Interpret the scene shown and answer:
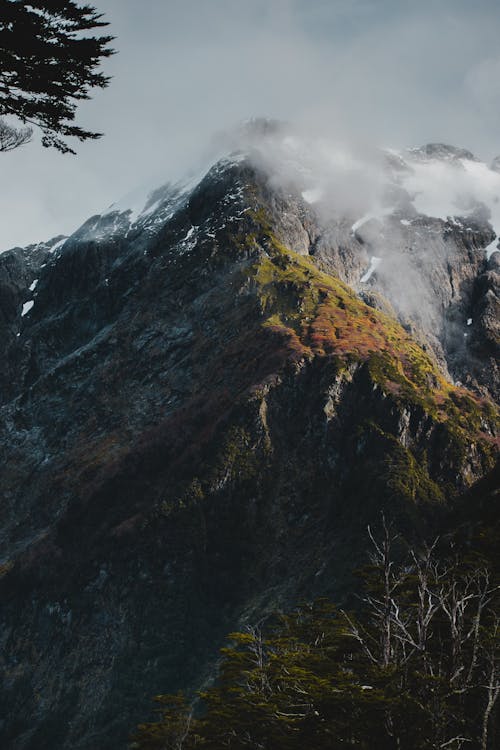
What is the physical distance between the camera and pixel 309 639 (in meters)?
36.8

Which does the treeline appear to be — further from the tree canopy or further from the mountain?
the mountain

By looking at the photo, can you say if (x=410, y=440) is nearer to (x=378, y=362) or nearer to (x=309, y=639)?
(x=378, y=362)

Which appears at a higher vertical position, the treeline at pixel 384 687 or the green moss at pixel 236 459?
the treeline at pixel 384 687

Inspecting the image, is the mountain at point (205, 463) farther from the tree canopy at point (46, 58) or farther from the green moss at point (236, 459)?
the tree canopy at point (46, 58)

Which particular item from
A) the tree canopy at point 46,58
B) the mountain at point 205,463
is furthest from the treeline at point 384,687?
the mountain at point 205,463

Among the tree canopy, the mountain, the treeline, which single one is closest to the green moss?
the mountain

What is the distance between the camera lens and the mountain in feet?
330

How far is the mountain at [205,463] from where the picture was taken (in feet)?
330

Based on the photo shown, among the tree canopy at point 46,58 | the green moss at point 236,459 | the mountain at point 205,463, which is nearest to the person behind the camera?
the tree canopy at point 46,58

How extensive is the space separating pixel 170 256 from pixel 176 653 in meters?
103

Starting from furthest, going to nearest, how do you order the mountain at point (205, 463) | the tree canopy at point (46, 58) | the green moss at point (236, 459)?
the green moss at point (236, 459) → the mountain at point (205, 463) → the tree canopy at point (46, 58)

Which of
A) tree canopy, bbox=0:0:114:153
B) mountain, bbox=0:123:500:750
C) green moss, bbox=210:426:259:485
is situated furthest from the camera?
green moss, bbox=210:426:259:485

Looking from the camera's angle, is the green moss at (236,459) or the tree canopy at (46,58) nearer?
the tree canopy at (46,58)

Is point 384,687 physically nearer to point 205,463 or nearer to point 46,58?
point 46,58
